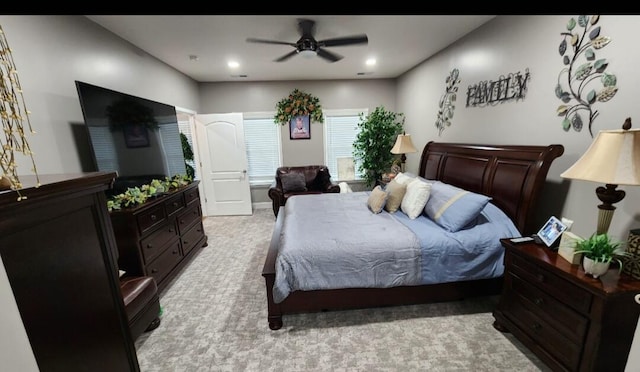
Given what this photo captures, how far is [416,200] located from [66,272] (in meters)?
2.47

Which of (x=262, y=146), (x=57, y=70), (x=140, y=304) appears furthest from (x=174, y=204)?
(x=262, y=146)

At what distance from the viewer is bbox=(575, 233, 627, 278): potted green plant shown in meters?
1.32

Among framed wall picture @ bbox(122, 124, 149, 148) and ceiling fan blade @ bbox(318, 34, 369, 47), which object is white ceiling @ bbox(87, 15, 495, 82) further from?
framed wall picture @ bbox(122, 124, 149, 148)

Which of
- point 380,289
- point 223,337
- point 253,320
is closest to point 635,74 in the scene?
point 380,289

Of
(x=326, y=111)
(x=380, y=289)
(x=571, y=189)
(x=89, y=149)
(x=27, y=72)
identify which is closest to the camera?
(x=27, y=72)

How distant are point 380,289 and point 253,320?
1.08 meters

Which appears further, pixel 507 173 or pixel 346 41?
pixel 346 41

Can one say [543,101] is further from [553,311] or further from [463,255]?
[553,311]

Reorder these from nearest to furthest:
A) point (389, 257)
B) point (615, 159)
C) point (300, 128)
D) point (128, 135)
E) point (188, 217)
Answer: point (615, 159) < point (389, 257) < point (128, 135) < point (188, 217) < point (300, 128)

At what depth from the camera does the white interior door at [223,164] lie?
14.9 ft

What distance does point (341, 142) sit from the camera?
17.2 ft

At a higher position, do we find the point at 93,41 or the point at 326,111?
the point at 93,41

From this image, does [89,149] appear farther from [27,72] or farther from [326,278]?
[326,278]

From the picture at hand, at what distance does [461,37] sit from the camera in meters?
2.97
